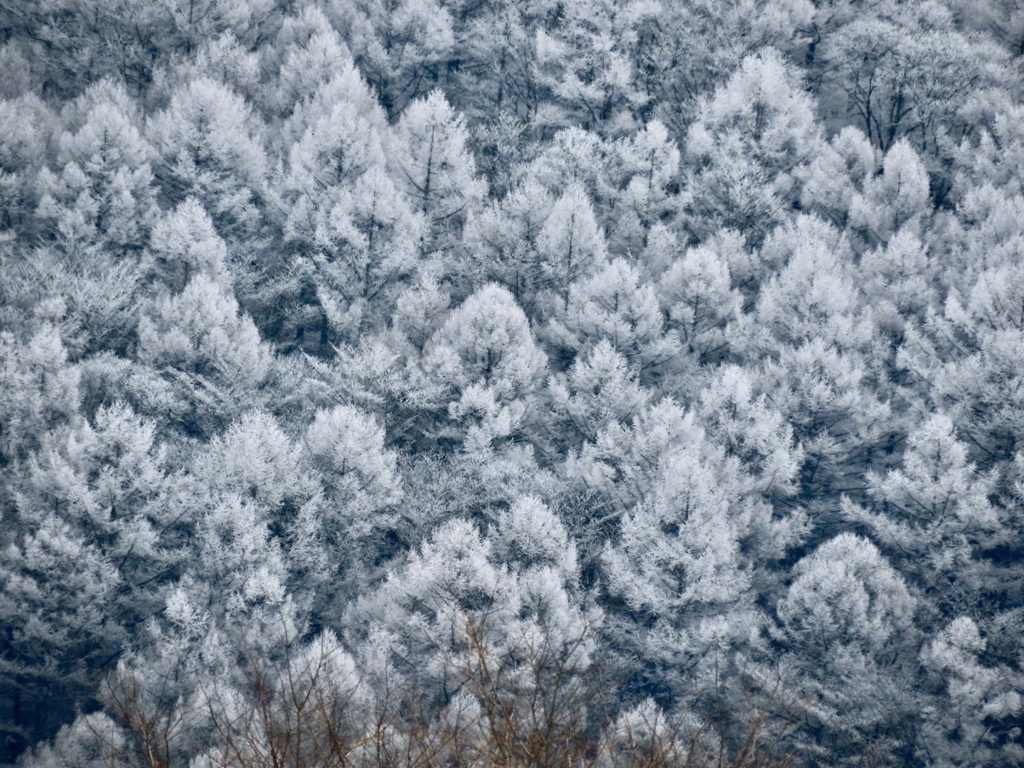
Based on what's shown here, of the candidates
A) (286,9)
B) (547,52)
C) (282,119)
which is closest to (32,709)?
(282,119)

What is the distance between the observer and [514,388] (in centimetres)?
3019

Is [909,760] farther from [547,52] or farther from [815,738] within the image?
[547,52]

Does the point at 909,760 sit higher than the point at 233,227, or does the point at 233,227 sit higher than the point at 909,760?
the point at 233,227

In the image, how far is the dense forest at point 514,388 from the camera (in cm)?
2411

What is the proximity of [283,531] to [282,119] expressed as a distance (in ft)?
73.8

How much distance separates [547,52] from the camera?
136 ft

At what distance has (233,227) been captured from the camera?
1345 inches

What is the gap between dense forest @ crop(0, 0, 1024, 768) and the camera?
24109 mm

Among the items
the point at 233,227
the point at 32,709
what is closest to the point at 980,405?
the point at 233,227

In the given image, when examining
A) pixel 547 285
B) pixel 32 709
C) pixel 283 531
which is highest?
pixel 547 285

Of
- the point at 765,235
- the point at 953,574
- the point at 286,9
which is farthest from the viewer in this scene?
the point at 286,9

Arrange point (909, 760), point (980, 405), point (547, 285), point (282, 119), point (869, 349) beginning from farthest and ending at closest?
point (282, 119)
point (547, 285)
point (869, 349)
point (980, 405)
point (909, 760)

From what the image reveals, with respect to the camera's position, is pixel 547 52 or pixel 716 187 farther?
pixel 547 52

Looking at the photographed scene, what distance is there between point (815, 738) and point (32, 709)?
22.1 metres
